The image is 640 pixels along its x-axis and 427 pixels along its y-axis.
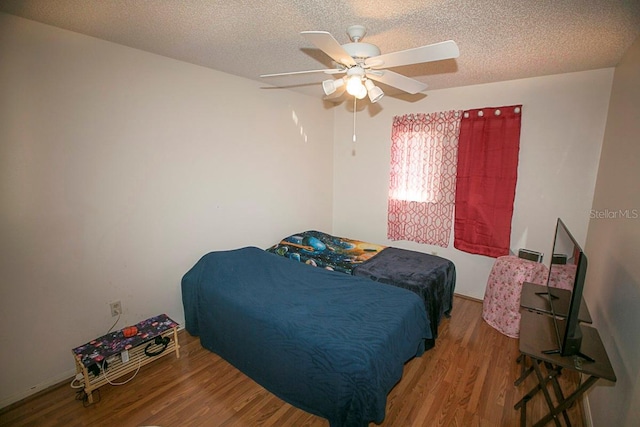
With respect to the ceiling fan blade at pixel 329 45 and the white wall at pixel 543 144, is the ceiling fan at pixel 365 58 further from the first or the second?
the white wall at pixel 543 144

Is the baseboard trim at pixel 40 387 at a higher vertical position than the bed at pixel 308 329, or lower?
lower

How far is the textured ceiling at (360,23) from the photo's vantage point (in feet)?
4.97

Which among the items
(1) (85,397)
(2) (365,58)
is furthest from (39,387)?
(2) (365,58)

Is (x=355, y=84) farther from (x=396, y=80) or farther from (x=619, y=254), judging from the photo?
(x=619, y=254)

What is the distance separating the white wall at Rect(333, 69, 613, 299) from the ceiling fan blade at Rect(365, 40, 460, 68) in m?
1.90

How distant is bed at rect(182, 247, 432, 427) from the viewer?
1610 millimetres

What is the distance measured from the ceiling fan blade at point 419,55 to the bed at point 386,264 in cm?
176

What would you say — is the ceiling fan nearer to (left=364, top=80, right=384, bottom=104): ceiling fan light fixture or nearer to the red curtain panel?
(left=364, top=80, right=384, bottom=104): ceiling fan light fixture

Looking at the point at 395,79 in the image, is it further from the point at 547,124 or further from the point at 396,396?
the point at 396,396

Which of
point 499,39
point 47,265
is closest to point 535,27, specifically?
point 499,39

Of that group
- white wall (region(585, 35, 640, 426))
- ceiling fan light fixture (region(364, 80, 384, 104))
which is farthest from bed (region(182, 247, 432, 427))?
ceiling fan light fixture (region(364, 80, 384, 104))

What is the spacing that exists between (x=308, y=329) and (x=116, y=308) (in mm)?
1632

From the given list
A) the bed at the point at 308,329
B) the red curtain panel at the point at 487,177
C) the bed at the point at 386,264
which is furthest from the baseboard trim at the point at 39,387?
the red curtain panel at the point at 487,177

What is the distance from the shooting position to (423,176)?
3.47 m
